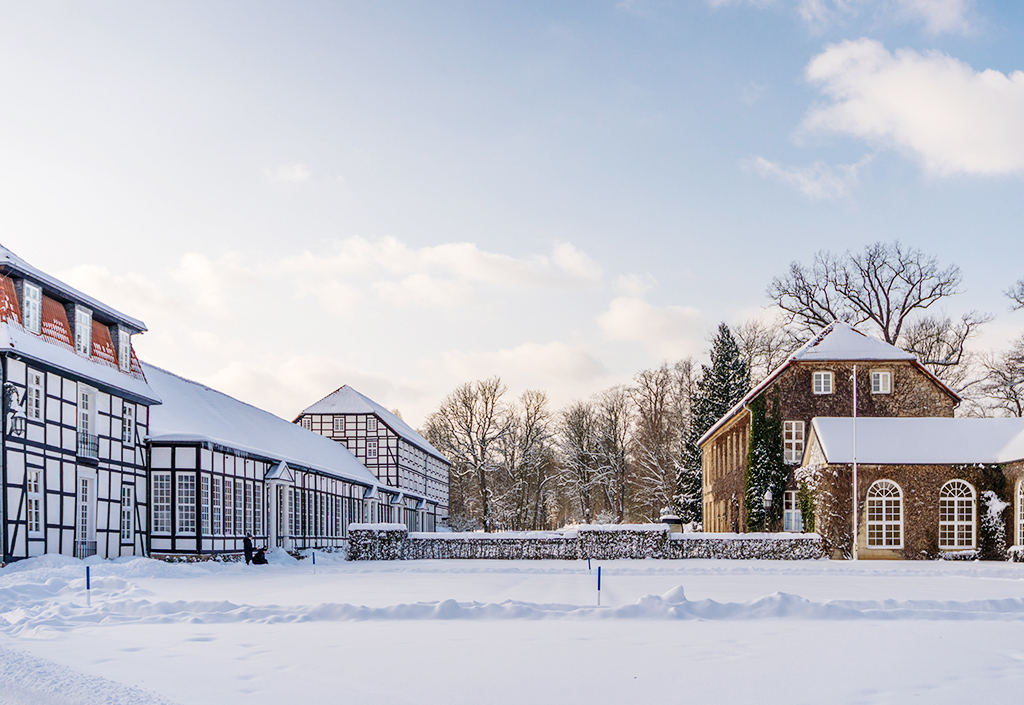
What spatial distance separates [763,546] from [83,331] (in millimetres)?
22058

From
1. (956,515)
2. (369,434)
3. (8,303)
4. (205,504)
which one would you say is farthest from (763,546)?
(369,434)

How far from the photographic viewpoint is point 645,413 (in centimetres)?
6894

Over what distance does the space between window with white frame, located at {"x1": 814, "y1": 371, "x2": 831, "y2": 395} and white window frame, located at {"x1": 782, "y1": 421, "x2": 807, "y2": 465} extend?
4.81 ft

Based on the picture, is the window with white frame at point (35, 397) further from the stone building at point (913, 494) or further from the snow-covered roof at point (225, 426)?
the stone building at point (913, 494)

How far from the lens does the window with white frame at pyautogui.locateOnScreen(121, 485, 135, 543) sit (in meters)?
28.4

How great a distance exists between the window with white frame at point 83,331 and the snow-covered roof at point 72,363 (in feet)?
1.03

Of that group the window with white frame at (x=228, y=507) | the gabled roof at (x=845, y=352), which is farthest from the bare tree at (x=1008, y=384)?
the window with white frame at (x=228, y=507)

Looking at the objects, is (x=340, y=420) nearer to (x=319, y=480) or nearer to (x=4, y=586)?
(x=319, y=480)

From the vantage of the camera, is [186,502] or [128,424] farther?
[186,502]

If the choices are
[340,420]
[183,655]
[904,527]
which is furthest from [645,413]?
[183,655]

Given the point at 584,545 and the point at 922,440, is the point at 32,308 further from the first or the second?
the point at 922,440

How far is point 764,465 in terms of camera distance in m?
38.8

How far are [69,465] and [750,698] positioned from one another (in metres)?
21.8

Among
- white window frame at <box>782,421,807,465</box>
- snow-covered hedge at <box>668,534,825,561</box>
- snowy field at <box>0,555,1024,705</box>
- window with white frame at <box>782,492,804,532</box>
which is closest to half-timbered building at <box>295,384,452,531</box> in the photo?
window with white frame at <box>782,492,804,532</box>
